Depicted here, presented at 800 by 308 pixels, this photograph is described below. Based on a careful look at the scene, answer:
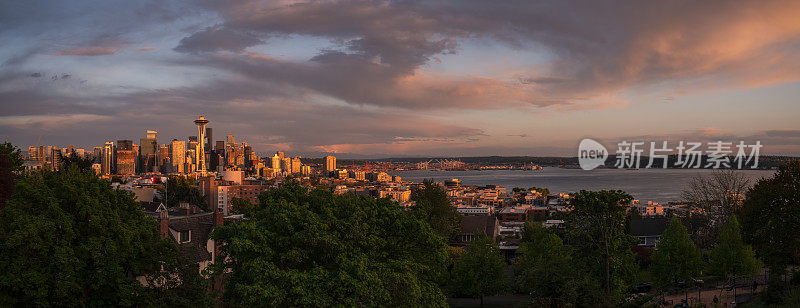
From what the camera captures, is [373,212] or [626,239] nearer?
[373,212]

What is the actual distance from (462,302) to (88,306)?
23814 millimetres

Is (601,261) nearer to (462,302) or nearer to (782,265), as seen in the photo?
(782,265)

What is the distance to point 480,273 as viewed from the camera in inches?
1325

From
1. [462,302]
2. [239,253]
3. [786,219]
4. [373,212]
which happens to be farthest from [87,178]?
[786,219]

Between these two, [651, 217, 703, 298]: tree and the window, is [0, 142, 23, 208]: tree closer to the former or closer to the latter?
the window

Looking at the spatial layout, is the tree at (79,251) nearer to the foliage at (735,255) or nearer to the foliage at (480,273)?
the foliage at (480,273)

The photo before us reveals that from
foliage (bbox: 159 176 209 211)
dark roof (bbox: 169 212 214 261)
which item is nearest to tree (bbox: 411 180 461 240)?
dark roof (bbox: 169 212 214 261)

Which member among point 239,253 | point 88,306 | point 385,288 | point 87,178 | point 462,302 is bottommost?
point 462,302

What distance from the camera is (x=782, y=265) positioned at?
27.3 m

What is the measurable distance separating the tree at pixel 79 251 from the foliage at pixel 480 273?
18.9m

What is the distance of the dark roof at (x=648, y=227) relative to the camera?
61.8 m

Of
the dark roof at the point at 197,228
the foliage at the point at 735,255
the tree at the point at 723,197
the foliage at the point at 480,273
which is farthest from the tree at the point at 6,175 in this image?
the tree at the point at 723,197

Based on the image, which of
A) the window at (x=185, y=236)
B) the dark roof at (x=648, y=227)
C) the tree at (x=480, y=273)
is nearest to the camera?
the window at (x=185, y=236)

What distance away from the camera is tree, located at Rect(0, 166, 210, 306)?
1733 cm
